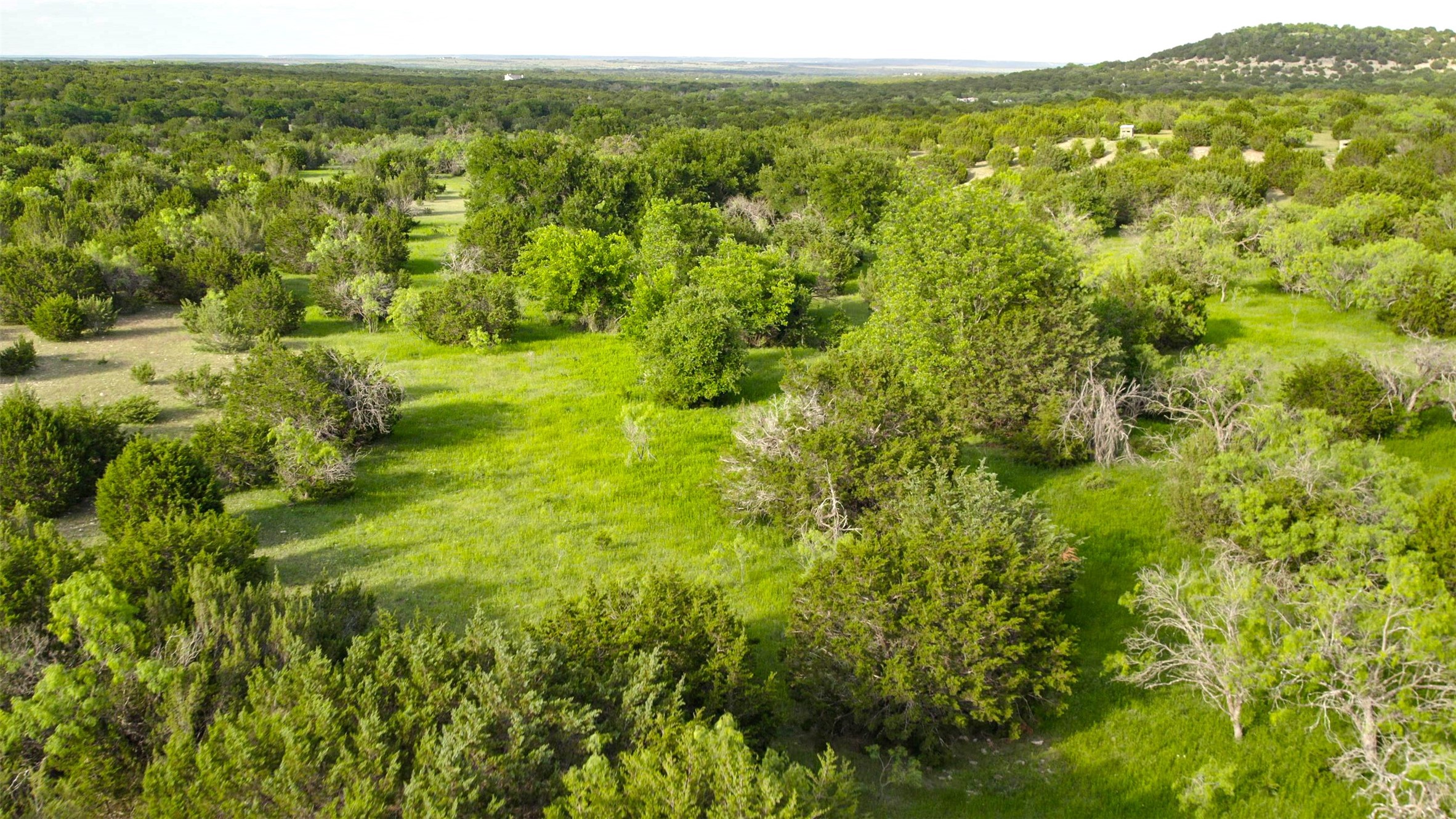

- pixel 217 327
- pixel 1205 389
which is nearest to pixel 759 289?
pixel 1205 389

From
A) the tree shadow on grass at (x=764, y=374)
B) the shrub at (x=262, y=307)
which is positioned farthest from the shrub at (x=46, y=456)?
the tree shadow on grass at (x=764, y=374)

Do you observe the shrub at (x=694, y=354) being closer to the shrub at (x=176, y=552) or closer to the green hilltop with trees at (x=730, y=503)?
the green hilltop with trees at (x=730, y=503)

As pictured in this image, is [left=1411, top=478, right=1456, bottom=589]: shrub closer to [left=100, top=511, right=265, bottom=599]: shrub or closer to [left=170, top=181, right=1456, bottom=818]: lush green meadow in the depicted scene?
[left=170, top=181, right=1456, bottom=818]: lush green meadow

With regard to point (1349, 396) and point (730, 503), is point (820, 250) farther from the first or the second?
point (730, 503)

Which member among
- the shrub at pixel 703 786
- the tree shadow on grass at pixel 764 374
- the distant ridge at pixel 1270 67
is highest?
the distant ridge at pixel 1270 67

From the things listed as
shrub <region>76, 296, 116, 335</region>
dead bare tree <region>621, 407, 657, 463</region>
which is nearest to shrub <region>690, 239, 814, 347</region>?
dead bare tree <region>621, 407, 657, 463</region>

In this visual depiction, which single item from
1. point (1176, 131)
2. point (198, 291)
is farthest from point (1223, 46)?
point (198, 291)
